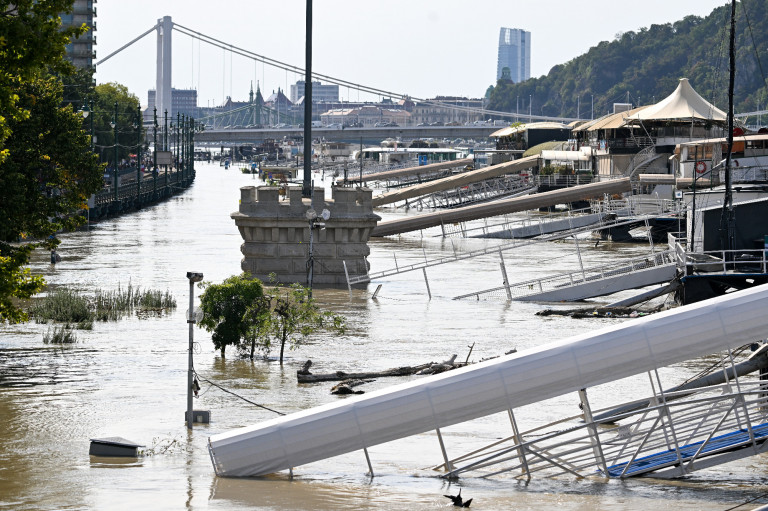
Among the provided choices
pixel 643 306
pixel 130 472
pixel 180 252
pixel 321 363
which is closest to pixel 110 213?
pixel 180 252

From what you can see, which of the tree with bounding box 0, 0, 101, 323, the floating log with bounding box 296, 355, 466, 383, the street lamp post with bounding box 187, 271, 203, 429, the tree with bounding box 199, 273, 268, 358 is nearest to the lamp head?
the street lamp post with bounding box 187, 271, 203, 429

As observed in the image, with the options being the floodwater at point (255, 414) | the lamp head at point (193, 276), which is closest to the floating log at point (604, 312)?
the floodwater at point (255, 414)

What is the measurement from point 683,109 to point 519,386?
82.0 metres

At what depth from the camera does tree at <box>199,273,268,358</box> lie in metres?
32.2

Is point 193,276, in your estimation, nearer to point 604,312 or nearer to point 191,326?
point 191,326

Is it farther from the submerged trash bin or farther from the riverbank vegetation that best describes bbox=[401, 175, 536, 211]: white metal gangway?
the submerged trash bin

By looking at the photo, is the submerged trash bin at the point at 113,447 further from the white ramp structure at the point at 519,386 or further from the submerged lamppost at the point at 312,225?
the submerged lamppost at the point at 312,225

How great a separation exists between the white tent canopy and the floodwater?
160 feet

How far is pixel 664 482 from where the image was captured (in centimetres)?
2027

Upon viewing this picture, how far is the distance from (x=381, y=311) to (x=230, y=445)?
76.2 ft

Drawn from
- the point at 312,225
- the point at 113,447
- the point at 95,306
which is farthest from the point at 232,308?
the point at 312,225

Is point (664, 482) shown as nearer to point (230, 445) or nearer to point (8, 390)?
point (230, 445)

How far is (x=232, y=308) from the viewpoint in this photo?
32250 mm

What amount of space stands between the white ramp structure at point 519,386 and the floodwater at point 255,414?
68 cm
